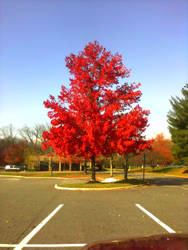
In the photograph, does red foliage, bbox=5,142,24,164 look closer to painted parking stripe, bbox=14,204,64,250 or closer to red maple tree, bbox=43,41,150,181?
red maple tree, bbox=43,41,150,181

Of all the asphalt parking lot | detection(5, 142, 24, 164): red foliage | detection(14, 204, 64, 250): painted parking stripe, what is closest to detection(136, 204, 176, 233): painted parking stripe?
the asphalt parking lot

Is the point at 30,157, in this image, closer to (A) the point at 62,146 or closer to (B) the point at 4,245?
(A) the point at 62,146

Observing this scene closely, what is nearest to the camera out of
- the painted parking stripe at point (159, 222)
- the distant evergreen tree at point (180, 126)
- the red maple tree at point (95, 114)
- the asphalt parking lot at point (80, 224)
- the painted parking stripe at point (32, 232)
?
the painted parking stripe at point (32, 232)

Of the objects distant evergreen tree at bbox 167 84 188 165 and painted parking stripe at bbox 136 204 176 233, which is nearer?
painted parking stripe at bbox 136 204 176 233

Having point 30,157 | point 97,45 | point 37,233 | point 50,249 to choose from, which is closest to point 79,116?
point 97,45

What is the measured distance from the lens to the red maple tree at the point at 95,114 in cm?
1420

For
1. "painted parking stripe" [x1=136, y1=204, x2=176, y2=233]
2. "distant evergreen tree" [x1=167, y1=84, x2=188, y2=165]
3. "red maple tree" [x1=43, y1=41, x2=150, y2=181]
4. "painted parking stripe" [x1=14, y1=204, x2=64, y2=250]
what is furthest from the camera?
"distant evergreen tree" [x1=167, y1=84, x2=188, y2=165]

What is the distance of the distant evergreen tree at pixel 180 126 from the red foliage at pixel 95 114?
19.6 metres

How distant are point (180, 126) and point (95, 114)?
24615mm

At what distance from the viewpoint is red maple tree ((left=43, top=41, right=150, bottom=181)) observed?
559 inches

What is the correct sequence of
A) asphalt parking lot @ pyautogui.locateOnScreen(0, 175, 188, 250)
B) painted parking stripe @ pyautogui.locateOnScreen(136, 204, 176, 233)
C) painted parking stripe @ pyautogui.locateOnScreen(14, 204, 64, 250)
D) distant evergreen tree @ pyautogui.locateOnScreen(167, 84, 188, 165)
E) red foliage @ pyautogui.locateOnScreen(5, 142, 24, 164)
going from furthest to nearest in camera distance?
red foliage @ pyautogui.locateOnScreen(5, 142, 24, 164) → distant evergreen tree @ pyautogui.locateOnScreen(167, 84, 188, 165) → painted parking stripe @ pyautogui.locateOnScreen(136, 204, 176, 233) → asphalt parking lot @ pyautogui.locateOnScreen(0, 175, 188, 250) → painted parking stripe @ pyautogui.locateOnScreen(14, 204, 64, 250)

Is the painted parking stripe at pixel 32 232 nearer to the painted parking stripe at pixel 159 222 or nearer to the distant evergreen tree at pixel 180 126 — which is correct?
the painted parking stripe at pixel 159 222

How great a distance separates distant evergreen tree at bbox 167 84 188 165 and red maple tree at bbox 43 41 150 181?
1962cm

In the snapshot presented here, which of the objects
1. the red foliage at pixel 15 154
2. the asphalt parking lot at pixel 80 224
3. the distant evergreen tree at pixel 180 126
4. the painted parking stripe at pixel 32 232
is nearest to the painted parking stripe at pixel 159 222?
the asphalt parking lot at pixel 80 224
